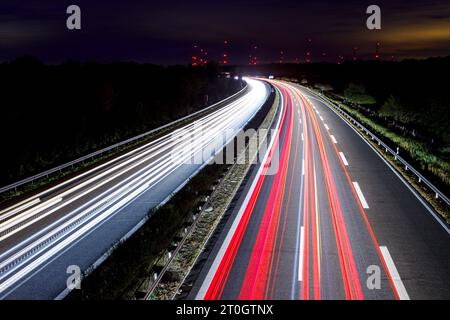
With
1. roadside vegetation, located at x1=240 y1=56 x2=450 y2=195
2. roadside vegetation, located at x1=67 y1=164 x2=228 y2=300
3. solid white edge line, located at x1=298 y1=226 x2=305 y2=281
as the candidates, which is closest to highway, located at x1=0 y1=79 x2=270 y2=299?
roadside vegetation, located at x1=67 y1=164 x2=228 y2=300

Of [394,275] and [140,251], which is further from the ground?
[140,251]

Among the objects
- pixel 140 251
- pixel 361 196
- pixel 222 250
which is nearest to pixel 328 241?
pixel 222 250

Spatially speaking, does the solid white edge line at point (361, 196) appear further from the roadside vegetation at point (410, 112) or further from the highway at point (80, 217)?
the highway at point (80, 217)

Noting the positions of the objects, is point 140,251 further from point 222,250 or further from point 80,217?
point 80,217

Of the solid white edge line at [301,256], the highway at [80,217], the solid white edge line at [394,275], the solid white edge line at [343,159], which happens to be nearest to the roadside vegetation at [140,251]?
the highway at [80,217]

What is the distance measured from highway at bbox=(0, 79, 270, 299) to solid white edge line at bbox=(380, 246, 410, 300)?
8.22m

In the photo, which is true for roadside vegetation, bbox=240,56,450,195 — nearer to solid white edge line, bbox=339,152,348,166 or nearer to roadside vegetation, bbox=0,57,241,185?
solid white edge line, bbox=339,152,348,166

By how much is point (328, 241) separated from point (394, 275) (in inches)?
95.7

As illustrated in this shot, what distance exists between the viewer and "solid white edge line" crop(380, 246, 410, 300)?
951cm

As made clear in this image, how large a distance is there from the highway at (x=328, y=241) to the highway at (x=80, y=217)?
374cm

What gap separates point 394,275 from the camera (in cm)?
1044

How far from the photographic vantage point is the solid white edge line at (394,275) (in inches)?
374
